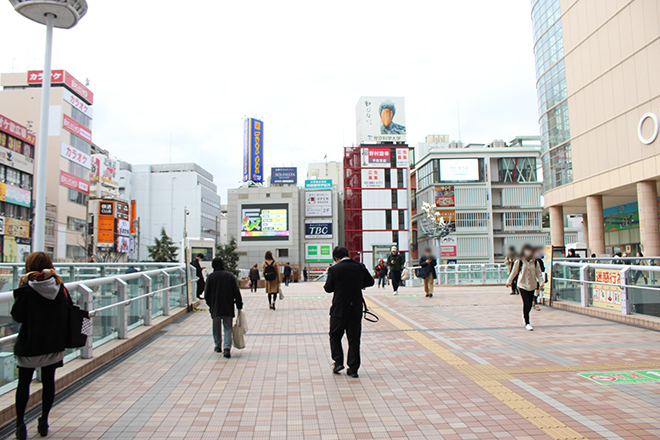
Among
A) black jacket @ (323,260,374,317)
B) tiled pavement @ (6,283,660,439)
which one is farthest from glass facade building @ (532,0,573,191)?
black jacket @ (323,260,374,317)

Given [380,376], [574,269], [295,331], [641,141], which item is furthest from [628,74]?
[380,376]

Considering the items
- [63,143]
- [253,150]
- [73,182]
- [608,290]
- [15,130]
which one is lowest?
[608,290]

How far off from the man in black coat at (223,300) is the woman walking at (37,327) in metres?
3.14

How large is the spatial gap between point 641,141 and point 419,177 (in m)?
43.9

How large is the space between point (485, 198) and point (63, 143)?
4975cm

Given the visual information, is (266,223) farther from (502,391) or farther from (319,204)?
(502,391)

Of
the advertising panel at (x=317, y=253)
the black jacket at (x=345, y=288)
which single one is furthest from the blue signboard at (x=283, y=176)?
the black jacket at (x=345, y=288)

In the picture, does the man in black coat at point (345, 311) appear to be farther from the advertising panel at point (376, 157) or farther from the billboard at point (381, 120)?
the billboard at point (381, 120)

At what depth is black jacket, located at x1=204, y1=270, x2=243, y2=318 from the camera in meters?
7.06

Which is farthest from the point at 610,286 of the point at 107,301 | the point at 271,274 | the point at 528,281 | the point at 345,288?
the point at 107,301

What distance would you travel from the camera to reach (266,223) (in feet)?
223

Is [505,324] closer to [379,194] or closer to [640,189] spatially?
[640,189]

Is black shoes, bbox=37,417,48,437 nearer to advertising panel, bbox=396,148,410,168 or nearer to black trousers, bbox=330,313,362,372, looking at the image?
black trousers, bbox=330,313,362,372

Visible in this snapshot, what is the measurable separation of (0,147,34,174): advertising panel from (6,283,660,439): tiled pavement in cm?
3773
